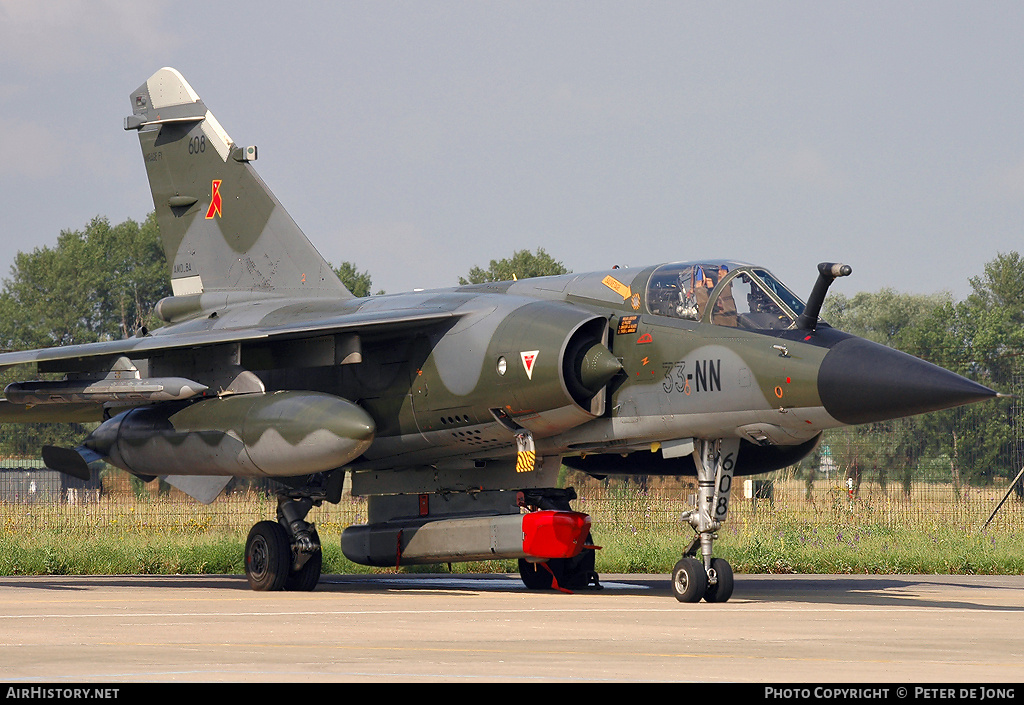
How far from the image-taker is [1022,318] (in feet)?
215

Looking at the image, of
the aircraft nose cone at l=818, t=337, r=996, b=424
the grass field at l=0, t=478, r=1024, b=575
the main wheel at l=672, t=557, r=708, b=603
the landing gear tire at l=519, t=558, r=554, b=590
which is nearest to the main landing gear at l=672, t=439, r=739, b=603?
the main wheel at l=672, t=557, r=708, b=603

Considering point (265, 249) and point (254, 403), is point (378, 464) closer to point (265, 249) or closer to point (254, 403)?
point (254, 403)

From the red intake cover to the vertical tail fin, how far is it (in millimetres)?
5268

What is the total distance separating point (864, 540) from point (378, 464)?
25.5ft

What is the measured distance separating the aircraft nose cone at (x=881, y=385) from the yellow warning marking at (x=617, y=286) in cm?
248

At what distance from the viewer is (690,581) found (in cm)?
1175

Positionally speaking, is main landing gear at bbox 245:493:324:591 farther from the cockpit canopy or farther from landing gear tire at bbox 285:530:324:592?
the cockpit canopy

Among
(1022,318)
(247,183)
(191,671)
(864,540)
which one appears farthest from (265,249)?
(1022,318)

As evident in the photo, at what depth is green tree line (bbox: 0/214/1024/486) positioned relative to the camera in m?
22.7

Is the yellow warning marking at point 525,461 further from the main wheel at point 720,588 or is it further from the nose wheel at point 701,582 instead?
the main wheel at point 720,588

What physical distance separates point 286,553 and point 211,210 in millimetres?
5234

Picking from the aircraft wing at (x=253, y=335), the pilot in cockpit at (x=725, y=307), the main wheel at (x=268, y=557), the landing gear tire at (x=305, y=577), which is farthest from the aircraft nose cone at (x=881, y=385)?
the main wheel at (x=268, y=557)

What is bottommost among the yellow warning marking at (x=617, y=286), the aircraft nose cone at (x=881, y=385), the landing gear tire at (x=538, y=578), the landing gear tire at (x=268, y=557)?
the landing gear tire at (x=538, y=578)

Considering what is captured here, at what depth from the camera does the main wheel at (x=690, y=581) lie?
11.7m
